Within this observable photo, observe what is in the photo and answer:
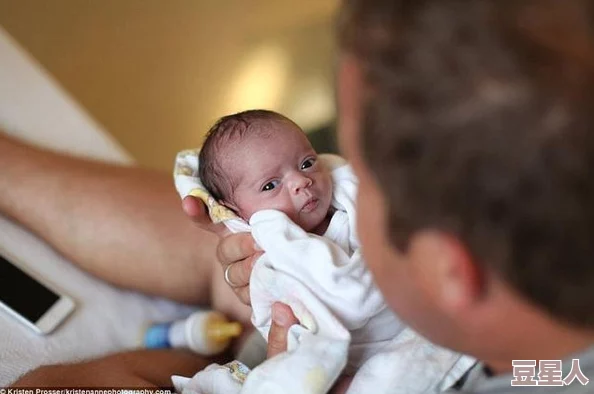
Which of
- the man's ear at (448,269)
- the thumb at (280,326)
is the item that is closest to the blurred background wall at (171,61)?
the thumb at (280,326)

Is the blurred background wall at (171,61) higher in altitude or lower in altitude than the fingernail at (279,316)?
higher

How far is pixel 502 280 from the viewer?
46cm

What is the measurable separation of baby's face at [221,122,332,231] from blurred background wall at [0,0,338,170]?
2.15 feet

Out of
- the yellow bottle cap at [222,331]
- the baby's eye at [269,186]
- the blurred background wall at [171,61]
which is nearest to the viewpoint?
the baby's eye at [269,186]

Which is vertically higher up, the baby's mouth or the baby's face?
the baby's face

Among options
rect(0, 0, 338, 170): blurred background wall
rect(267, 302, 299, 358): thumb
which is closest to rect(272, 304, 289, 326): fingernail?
rect(267, 302, 299, 358): thumb

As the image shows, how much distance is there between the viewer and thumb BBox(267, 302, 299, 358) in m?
0.72

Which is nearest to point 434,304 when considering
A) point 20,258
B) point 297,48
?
point 20,258

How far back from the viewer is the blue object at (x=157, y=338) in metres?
0.97

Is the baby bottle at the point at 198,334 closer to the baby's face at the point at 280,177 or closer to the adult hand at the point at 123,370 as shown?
the adult hand at the point at 123,370

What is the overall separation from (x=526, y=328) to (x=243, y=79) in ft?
3.74

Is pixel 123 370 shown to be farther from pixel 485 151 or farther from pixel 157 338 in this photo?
pixel 485 151

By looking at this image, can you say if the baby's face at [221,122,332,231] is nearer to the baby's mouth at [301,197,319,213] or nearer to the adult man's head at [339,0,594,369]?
the baby's mouth at [301,197,319,213]

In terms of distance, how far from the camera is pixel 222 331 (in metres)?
0.95
